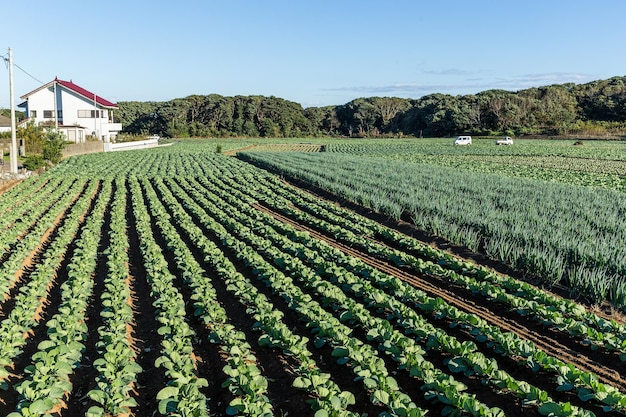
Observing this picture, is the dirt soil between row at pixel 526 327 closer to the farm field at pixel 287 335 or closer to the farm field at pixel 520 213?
the farm field at pixel 287 335

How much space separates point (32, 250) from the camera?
36.2 feet

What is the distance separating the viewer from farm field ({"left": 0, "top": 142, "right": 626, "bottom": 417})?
16.5ft

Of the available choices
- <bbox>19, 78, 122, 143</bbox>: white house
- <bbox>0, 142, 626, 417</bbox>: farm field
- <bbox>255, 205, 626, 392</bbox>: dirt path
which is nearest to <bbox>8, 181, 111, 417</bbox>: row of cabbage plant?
<bbox>0, 142, 626, 417</bbox>: farm field

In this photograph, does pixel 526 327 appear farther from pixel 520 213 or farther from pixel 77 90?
pixel 77 90

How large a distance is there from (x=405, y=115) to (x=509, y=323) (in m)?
83.6

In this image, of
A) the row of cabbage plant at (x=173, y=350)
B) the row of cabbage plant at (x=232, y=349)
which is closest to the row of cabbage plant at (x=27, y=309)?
the row of cabbage plant at (x=173, y=350)

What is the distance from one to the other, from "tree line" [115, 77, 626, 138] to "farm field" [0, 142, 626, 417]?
6318cm

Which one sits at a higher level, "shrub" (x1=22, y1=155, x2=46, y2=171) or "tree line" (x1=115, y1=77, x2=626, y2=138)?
"tree line" (x1=115, y1=77, x2=626, y2=138)

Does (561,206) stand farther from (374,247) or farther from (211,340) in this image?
(211,340)

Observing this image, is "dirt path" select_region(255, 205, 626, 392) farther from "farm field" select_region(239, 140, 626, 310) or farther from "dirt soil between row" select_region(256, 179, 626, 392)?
"farm field" select_region(239, 140, 626, 310)

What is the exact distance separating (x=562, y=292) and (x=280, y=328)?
17.3 feet

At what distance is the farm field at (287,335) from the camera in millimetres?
5027

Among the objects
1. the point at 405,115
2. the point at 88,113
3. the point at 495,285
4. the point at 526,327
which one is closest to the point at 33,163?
the point at 495,285

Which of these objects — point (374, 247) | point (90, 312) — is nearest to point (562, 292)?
point (374, 247)
